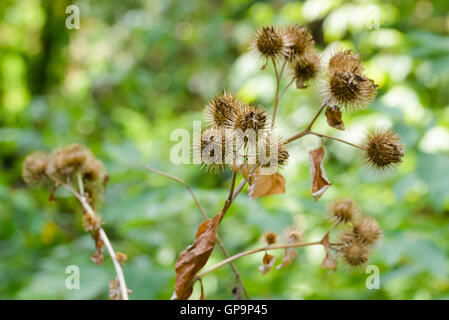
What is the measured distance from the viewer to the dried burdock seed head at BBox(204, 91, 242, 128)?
2.48 feet

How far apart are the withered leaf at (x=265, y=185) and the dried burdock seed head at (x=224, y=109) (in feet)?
0.35

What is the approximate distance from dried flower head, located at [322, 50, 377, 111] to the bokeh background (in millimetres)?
243

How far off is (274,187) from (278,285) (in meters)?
1.27

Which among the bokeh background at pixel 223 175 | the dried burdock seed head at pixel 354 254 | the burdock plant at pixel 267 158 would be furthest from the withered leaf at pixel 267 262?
→ the bokeh background at pixel 223 175

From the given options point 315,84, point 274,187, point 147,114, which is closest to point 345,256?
Result: point 274,187

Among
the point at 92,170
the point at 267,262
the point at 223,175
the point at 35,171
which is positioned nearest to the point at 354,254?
the point at 267,262

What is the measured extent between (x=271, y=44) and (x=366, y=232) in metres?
0.43

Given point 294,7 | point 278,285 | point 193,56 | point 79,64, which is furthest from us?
point 79,64

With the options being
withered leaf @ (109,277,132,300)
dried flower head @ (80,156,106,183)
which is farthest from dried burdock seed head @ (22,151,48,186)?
withered leaf @ (109,277,132,300)

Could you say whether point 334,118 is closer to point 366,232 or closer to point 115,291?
point 366,232

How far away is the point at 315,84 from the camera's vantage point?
→ 2.99 ft

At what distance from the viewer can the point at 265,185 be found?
0.77 meters

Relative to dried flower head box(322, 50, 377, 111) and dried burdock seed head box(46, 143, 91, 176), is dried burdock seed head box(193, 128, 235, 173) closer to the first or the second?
dried flower head box(322, 50, 377, 111)
